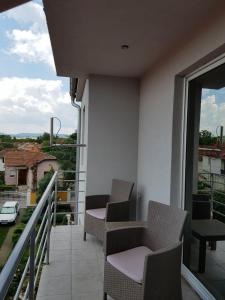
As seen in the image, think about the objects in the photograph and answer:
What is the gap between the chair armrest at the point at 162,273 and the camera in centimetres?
178

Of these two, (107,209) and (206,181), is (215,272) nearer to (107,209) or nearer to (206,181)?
(206,181)

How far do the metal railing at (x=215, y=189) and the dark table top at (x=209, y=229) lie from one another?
101 mm

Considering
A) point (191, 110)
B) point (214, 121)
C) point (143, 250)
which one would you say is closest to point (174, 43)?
point (191, 110)

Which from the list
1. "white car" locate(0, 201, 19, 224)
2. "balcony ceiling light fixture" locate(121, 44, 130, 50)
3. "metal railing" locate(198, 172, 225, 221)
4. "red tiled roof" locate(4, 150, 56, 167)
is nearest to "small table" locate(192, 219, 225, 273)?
"metal railing" locate(198, 172, 225, 221)

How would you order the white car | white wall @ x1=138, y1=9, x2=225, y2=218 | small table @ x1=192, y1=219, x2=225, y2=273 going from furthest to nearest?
the white car
small table @ x1=192, y1=219, x2=225, y2=273
white wall @ x1=138, y1=9, x2=225, y2=218

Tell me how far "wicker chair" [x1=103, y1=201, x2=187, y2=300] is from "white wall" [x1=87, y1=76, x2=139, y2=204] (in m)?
1.77

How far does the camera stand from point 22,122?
35.7 feet

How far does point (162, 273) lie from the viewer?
1848 mm

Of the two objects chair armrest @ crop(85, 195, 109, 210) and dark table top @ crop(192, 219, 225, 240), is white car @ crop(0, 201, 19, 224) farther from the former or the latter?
dark table top @ crop(192, 219, 225, 240)

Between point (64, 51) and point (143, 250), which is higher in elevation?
point (64, 51)

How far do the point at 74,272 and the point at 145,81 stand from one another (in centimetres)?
269

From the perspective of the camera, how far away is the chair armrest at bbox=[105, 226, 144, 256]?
2.26 meters

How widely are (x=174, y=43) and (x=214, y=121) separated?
0.96 meters

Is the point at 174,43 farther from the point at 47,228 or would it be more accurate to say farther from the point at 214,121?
the point at 47,228
